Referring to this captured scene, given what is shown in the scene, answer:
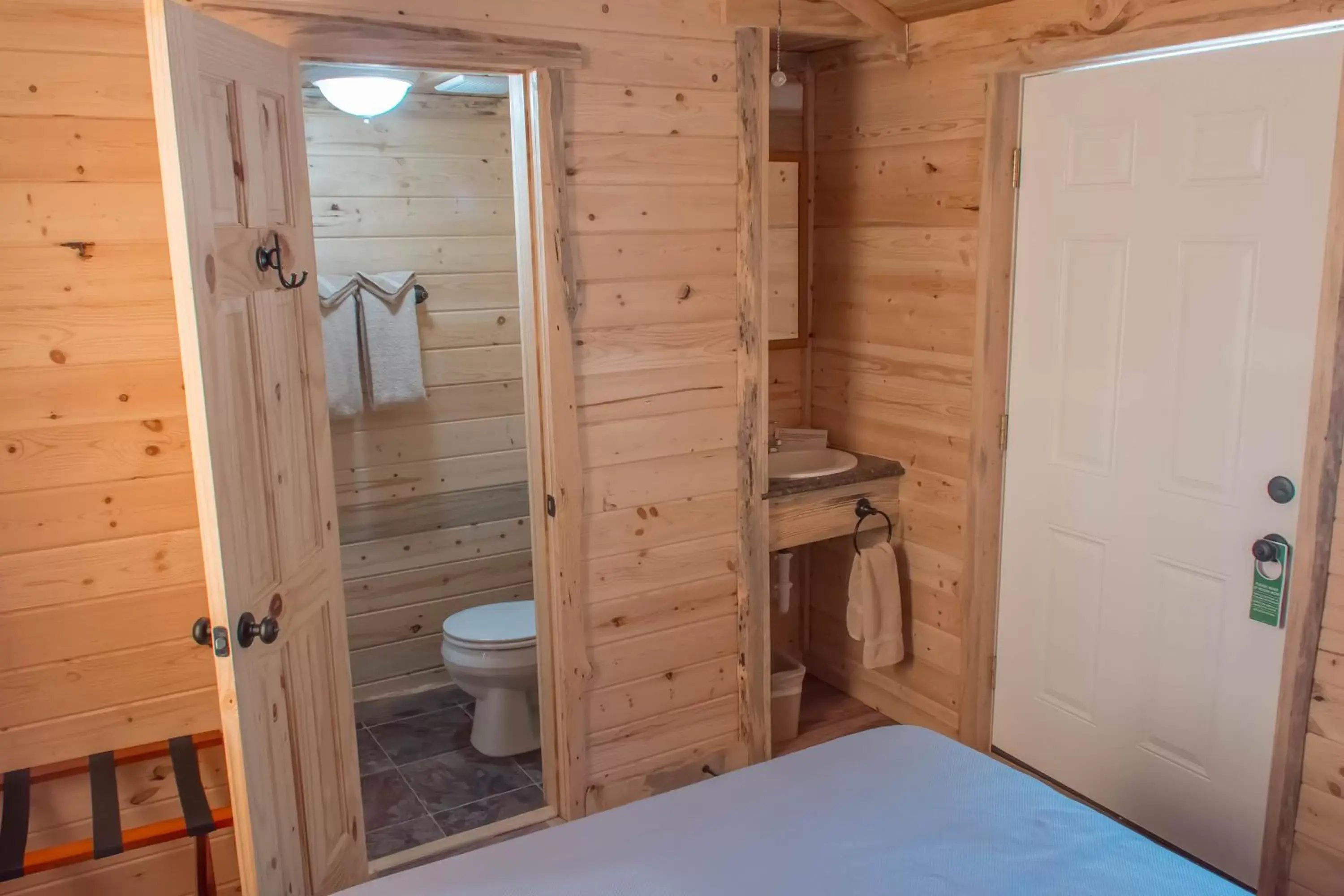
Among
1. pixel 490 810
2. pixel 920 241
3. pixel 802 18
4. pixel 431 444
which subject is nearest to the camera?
pixel 802 18

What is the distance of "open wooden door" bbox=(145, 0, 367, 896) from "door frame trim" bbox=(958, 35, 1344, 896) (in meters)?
1.83

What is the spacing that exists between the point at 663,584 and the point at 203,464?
1.43 metres

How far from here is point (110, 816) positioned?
82.2 inches

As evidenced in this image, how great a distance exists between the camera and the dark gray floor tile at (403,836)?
2826 mm

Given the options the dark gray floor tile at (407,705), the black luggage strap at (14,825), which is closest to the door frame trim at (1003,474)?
the dark gray floor tile at (407,705)

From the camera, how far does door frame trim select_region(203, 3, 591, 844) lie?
7.54 feet

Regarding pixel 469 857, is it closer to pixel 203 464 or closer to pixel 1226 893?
pixel 203 464

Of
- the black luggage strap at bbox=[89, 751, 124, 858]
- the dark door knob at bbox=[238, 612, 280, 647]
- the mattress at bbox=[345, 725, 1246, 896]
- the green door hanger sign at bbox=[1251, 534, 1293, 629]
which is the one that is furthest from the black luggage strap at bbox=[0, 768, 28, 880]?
the green door hanger sign at bbox=[1251, 534, 1293, 629]

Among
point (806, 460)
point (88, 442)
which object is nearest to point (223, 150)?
point (88, 442)

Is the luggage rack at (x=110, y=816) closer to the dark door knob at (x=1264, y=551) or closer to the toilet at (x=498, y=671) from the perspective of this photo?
the toilet at (x=498, y=671)

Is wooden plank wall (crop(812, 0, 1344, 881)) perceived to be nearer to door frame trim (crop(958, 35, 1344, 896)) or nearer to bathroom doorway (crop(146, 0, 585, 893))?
door frame trim (crop(958, 35, 1344, 896))

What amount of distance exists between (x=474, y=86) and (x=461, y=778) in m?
2.27

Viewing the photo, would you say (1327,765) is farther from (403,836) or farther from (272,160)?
(272,160)

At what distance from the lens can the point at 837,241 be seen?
3533mm
